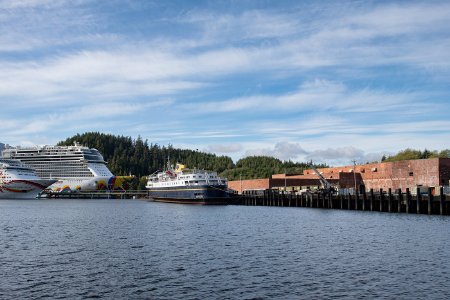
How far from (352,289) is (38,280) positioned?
56.7ft

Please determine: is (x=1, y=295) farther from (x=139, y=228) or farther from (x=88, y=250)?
(x=139, y=228)

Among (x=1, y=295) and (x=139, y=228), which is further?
(x=139, y=228)

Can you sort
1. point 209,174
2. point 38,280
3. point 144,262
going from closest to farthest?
point 38,280, point 144,262, point 209,174

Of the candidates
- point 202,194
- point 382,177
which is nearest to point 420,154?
point 382,177

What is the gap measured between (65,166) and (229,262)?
160974 millimetres

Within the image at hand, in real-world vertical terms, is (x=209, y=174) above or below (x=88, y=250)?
above

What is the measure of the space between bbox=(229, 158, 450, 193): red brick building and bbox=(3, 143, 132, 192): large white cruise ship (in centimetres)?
6366


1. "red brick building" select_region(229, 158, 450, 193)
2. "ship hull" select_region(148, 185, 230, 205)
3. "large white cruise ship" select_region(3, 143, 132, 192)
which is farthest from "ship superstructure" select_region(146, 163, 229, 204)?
"large white cruise ship" select_region(3, 143, 132, 192)

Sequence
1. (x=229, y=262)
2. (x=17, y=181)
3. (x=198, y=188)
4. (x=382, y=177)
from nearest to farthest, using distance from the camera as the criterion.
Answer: (x=229, y=262) < (x=382, y=177) < (x=198, y=188) < (x=17, y=181)

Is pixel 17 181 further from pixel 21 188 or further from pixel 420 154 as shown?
pixel 420 154

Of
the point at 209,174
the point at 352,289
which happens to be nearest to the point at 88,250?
the point at 352,289

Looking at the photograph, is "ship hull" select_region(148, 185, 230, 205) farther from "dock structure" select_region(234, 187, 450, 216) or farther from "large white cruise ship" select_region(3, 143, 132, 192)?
"large white cruise ship" select_region(3, 143, 132, 192)

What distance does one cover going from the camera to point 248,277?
3009 centimetres

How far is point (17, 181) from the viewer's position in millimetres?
149125
